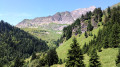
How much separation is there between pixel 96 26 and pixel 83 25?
22245mm

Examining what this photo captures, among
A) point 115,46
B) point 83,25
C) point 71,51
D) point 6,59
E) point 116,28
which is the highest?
point 83,25

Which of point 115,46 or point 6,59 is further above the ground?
point 115,46

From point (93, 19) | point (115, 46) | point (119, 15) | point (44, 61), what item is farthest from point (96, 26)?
point (44, 61)

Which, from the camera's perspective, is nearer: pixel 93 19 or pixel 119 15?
pixel 119 15

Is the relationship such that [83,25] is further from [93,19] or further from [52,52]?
[52,52]

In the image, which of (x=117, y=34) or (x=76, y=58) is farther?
(x=117, y=34)

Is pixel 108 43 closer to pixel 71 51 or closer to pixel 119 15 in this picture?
pixel 71 51

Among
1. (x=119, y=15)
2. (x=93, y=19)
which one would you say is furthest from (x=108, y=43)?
(x=93, y=19)

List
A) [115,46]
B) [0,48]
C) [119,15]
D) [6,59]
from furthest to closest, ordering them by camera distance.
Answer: [0,48] → [6,59] → [119,15] → [115,46]

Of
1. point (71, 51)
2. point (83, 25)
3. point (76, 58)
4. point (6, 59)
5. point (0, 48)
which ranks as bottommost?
point (6, 59)

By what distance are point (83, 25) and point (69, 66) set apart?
405ft

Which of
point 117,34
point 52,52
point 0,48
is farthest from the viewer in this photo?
point 0,48

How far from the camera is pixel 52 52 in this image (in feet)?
208

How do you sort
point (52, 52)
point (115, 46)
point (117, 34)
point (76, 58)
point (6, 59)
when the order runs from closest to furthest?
point (76, 58) → point (115, 46) → point (117, 34) → point (52, 52) → point (6, 59)
